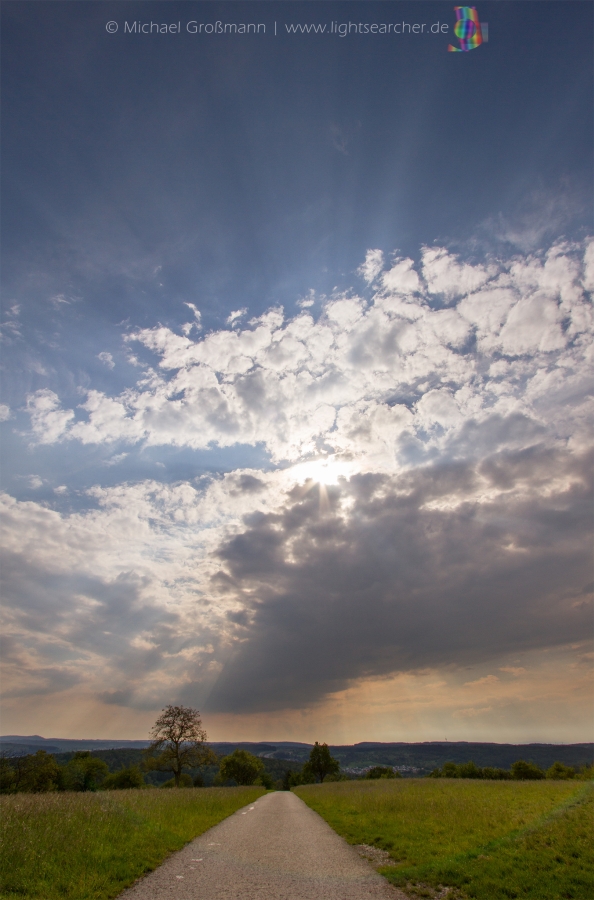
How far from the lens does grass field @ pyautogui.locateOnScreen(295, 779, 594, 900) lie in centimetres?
915

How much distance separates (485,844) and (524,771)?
87143 mm

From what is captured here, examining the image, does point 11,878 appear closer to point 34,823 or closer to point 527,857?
point 34,823

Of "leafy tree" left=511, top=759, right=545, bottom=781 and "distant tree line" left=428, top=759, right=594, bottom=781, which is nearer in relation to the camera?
"distant tree line" left=428, top=759, right=594, bottom=781

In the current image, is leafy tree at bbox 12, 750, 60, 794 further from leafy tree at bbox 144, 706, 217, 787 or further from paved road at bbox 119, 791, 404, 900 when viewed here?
paved road at bbox 119, 791, 404, 900

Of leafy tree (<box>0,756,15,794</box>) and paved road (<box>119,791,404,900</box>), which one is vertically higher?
paved road (<box>119,791,404,900</box>)

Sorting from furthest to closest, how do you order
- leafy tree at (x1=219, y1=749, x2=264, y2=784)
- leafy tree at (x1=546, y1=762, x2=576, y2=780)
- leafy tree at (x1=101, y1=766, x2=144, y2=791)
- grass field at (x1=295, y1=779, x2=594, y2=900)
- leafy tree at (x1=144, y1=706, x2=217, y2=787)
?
1. leafy tree at (x1=101, y1=766, x2=144, y2=791)
2. leafy tree at (x1=219, y1=749, x2=264, y2=784)
3. leafy tree at (x1=546, y1=762, x2=576, y2=780)
4. leafy tree at (x1=144, y1=706, x2=217, y2=787)
5. grass field at (x1=295, y1=779, x2=594, y2=900)

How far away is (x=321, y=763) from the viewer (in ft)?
309

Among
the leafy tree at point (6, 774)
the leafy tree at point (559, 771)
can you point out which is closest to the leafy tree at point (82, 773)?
the leafy tree at point (6, 774)

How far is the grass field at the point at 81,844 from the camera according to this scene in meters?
8.77

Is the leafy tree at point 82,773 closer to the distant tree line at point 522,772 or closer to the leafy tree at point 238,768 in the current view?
the leafy tree at point 238,768

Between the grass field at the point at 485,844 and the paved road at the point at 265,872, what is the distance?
996mm

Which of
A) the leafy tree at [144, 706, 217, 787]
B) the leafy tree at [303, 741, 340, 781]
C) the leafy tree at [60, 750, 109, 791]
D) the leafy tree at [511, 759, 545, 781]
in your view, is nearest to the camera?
the leafy tree at [144, 706, 217, 787]

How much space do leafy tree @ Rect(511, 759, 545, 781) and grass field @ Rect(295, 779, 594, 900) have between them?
7201 cm

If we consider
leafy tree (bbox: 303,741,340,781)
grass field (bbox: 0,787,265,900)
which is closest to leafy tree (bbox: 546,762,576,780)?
leafy tree (bbox: 303,741,340,781)
